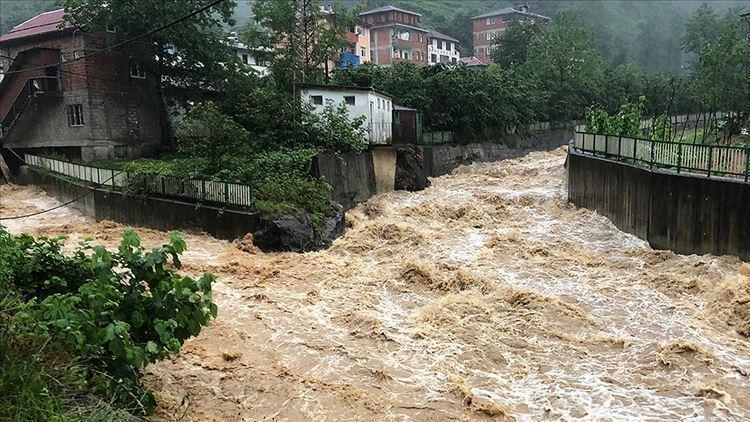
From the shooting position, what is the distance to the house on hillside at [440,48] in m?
80.5

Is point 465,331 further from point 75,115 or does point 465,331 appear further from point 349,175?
point 75,115

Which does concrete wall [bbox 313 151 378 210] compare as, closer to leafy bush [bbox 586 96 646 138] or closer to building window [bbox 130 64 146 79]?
leafy bush [bbox 586 96 646 138]

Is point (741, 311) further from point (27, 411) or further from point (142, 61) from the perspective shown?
point (142, 61)

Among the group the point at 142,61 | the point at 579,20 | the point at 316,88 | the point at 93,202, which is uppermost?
the point at 579,20

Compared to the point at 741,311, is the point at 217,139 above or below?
above

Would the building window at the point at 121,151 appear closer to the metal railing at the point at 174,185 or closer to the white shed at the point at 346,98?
the metal railing at the point at 174,185

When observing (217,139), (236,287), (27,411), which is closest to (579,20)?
(217,139)

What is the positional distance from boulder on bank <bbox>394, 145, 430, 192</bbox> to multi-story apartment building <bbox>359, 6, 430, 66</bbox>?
46317 millimetres

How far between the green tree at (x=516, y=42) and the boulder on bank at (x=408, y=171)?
3852cm

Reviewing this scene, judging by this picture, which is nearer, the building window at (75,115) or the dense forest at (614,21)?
the building window at (75,115)

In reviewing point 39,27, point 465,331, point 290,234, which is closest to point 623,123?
point 290,234

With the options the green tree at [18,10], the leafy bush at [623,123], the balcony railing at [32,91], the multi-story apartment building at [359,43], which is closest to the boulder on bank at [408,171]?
the leafy bush at [623,123]

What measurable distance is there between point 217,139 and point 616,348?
1527 cm

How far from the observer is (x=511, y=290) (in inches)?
530
